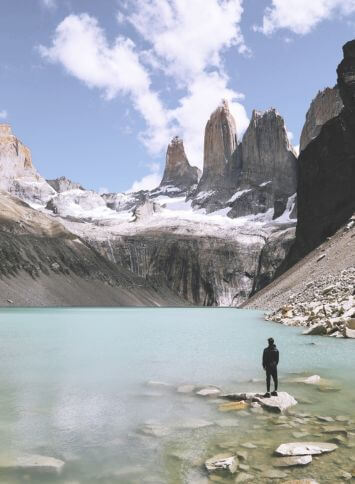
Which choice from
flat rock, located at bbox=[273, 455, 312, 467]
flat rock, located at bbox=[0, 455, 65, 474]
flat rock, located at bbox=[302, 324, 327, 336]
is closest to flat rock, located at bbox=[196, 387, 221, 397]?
flat rock, located at bbox=[273, 455, 312, 467]

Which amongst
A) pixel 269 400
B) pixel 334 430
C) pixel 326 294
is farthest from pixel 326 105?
pixel 334 430

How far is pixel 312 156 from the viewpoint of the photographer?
312ft

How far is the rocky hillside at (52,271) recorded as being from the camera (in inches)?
3622

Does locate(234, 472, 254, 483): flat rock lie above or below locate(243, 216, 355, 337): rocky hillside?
below

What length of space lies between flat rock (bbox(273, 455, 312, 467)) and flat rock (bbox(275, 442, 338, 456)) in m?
0.13

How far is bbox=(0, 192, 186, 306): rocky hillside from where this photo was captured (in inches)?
3622

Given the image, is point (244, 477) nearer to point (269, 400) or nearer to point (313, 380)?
point (269, 400)

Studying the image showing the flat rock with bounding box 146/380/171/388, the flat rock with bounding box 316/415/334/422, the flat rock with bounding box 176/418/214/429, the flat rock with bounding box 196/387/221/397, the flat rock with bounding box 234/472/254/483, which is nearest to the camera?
the flat rock with bounding box 234/472/254/483

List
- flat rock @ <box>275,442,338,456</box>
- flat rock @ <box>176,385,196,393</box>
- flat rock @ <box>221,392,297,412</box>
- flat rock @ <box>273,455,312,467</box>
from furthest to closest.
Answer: flat rock @ <box>176,385,196,393</box>, flat rock @ <box>221,392,297,412</box>, flat rock @ <box>275,442,338,456</box>, flat rock @ <box>273,455,312,467</box>

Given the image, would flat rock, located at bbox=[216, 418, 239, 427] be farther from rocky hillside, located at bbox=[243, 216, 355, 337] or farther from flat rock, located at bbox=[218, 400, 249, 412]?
rocky hillside, located at bbox=[243, 216, 355, 337]

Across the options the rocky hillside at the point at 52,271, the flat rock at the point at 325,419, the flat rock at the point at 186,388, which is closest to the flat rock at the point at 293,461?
the flat rock at the point at 325,419

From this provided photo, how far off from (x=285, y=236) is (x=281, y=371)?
173m

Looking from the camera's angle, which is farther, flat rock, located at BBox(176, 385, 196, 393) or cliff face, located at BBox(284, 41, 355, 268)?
cliff face, located at BBox(284, 41, 355, 268)

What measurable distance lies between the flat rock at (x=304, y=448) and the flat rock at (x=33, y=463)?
10.9 feet
